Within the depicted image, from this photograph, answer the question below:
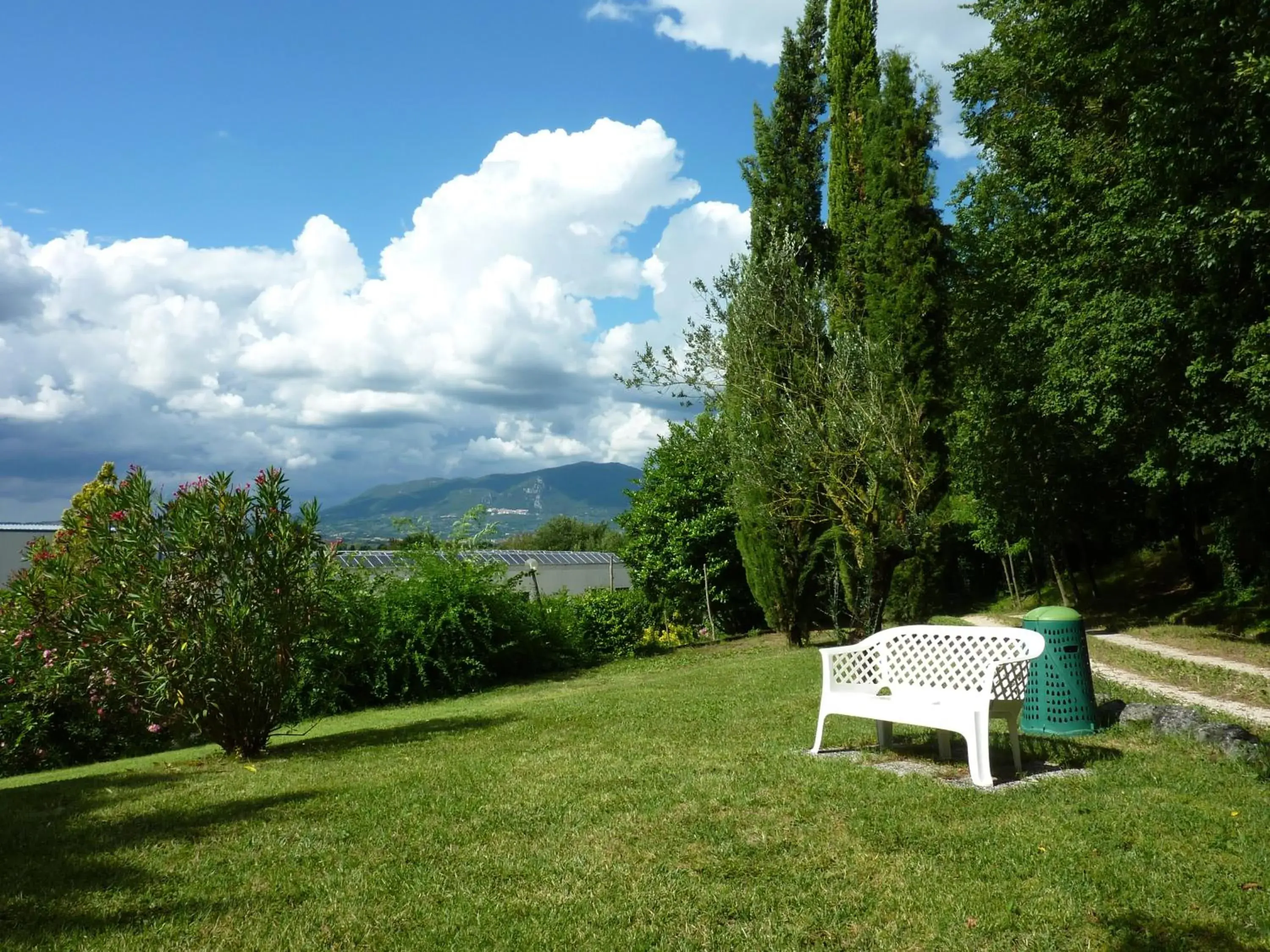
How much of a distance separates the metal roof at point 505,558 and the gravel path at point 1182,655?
11.1m

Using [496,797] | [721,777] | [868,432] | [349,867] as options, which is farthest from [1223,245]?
[349,867]

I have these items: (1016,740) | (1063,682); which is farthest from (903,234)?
(1016,740)

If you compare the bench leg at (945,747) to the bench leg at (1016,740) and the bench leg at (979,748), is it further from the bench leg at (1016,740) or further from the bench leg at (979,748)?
the bench leg at (979,748)

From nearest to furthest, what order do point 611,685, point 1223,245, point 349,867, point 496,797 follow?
point 349,867
point 496,797
point 1223,245
point 611,685

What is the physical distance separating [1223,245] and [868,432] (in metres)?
6.02

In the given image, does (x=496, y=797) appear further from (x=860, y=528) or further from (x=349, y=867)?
(x=860, y=528)

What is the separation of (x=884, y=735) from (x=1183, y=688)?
5.43 meters

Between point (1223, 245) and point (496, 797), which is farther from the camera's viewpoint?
point (1223, 245)

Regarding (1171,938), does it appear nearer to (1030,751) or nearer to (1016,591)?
(1030,751)

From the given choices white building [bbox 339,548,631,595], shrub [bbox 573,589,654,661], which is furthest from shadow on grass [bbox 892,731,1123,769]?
shrub [bbox 573,589,654,661]

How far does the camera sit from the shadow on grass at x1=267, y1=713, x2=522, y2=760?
9008mm

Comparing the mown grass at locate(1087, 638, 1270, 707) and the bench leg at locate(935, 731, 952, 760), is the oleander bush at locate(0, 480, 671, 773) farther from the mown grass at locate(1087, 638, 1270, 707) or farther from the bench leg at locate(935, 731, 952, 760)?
the mown grass at locate(1087, 638, 1270, 707)

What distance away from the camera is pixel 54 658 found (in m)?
8.52

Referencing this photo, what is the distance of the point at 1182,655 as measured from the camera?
13391mm
